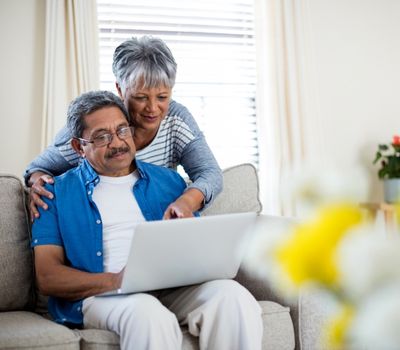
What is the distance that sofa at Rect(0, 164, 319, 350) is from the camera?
62.5 inches

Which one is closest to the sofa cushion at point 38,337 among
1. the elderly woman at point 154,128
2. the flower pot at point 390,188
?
the elderly woman at point 154,128

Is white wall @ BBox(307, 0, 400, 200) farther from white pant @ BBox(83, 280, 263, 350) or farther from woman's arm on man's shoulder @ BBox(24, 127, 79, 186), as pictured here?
white pant @ BBox(83, 280, 263, 350)

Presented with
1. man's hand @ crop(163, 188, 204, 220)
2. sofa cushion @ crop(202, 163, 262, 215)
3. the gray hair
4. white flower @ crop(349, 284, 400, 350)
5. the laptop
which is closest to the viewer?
white flower @ crop(349, 284, 400, 350)

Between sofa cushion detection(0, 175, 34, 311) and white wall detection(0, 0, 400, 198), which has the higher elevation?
white wall detection(0, 0, 400, 198)

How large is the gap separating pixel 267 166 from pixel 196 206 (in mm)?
2089

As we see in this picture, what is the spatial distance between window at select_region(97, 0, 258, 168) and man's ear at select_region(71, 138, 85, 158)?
1995 millimetres

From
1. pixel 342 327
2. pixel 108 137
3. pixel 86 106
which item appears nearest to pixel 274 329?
pixel 108 137

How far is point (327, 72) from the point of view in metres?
4.20

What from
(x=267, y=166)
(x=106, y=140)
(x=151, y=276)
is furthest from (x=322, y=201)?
(x=267, y=166)

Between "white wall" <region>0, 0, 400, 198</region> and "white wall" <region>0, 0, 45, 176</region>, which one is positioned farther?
"white wall" <region>0, 0, 400, 198</region>

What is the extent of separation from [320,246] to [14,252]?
5.68 feet

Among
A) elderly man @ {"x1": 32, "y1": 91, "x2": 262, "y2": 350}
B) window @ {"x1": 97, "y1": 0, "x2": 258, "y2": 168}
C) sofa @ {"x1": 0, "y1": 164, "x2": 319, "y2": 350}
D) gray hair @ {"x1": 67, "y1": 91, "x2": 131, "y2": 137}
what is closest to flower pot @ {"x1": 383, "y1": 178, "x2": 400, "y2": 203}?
window @ {"x1": 97, "y1": 0, "x2": 258, "y2": 168}

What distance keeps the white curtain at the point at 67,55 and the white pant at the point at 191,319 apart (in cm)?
204

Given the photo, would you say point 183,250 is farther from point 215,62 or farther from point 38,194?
point 215,62
